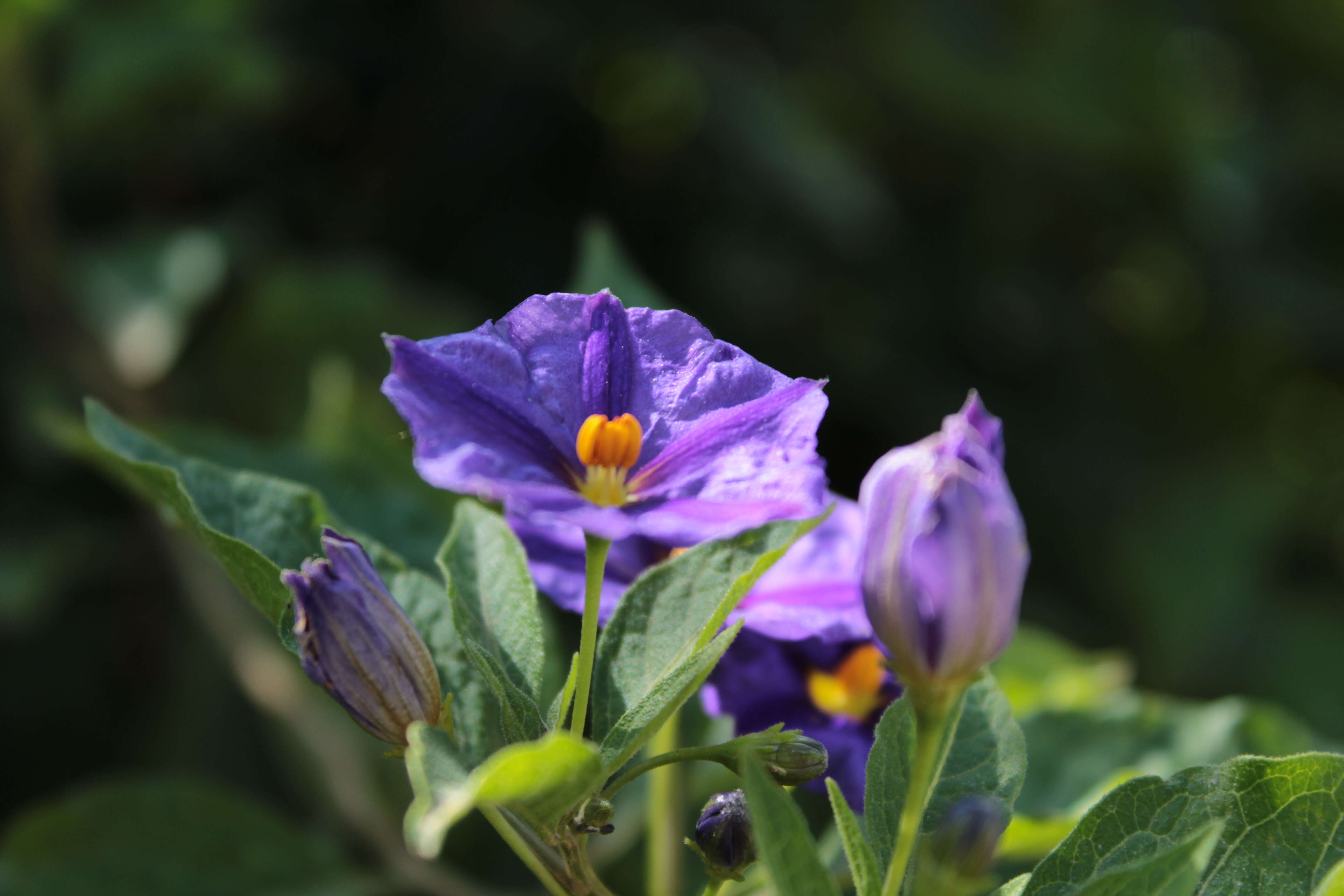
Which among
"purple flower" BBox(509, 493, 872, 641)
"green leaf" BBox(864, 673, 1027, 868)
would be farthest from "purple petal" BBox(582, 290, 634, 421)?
"green leaf" BBox(864, 673, 1027, 868)

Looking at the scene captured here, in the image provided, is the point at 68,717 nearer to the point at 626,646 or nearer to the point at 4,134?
the point at 4,134

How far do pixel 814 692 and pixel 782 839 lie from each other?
40 centimetres

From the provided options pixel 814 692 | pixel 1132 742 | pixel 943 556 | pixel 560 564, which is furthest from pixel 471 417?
pixel 1132 742

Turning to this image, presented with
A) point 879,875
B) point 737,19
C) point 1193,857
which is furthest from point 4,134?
point 1193,857

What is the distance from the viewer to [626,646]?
37.1 inches

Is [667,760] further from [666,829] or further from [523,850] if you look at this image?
[666,829]

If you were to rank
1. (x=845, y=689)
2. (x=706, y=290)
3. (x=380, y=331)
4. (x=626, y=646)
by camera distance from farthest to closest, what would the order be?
1. (x=706, y=290)
2. (x=380, y=331)
3. (x=845, y=689)
4. (x=626, y=646)

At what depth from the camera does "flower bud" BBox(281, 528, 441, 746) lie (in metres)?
0.85

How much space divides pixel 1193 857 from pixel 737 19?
2295mm

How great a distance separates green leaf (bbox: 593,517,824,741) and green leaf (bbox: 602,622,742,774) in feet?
0.11

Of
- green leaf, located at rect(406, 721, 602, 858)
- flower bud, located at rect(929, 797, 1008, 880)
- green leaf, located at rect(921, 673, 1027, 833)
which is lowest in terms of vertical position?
green leaf, located at rect(921, 673, 1027, 833)

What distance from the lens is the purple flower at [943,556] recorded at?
30.8 inches

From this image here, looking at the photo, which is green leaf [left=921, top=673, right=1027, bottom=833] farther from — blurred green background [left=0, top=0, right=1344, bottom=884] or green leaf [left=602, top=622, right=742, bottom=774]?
blurred green background [left=0, top=0, right=1344, bottom=884]

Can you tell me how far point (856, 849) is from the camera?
83 cm
